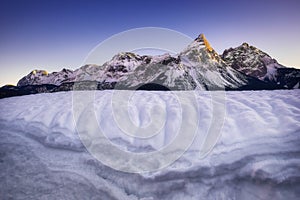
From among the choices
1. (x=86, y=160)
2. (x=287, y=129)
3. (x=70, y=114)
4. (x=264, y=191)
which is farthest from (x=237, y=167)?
(x=70, y=114)

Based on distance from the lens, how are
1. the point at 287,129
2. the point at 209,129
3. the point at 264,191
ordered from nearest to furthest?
the point at 264,191
the point at 287,129
the point at 209,129

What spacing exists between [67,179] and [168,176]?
201 centimetres

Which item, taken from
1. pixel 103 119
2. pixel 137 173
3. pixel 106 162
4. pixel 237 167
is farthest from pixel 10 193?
pixel 237 167

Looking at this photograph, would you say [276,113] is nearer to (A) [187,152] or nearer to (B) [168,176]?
(A) [187,152]

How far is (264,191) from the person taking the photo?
10.7ft

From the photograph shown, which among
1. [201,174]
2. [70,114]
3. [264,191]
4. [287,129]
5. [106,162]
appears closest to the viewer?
[264,191]

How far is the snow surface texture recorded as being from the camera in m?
3.41

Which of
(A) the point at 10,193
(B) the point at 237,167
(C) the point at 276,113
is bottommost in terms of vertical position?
(A) the point at 10,193

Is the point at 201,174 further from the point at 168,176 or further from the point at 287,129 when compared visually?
the point at 287,129

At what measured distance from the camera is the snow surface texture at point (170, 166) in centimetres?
341

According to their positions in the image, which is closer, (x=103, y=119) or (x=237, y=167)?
(x=237, y=167)

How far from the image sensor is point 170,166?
3.95 meters

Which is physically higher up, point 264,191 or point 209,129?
point 209,129

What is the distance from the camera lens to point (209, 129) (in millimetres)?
4902
